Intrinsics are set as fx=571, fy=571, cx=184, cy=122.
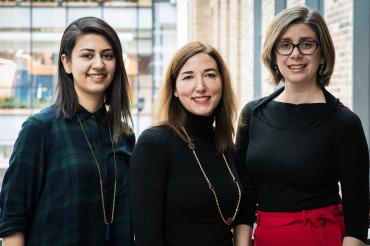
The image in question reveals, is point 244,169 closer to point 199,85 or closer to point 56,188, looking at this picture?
point 199,85

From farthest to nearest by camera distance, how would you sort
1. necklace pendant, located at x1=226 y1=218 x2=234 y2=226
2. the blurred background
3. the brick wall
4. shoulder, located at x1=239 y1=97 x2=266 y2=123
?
the blurred background → the brick wall → shoulder, located at x1=239 y1=97 x2=266 y2=123 → necklace pendant, located at x1=226 y1=218 x2=234 y2=226

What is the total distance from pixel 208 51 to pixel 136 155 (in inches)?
23.4

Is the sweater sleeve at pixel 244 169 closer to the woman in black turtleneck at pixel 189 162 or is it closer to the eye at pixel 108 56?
the woman in black turtleneck at pixel 189 162

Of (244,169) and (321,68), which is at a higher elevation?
(321,68)

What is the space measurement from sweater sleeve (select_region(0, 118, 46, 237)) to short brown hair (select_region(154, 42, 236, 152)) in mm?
557

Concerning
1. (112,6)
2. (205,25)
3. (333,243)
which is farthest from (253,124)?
(112,6)

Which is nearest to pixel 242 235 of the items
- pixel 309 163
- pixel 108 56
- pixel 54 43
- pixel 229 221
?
pixel 229 221

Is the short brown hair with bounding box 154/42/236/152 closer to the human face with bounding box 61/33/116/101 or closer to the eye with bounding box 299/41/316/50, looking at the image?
the human face with bounding box 61/33/116/101

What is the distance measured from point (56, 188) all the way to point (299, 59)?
1286mm

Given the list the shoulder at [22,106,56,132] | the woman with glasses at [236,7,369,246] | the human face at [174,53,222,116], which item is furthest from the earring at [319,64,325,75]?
the shoulder at [22,106,56,132]

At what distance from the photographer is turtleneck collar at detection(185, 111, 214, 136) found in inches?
103

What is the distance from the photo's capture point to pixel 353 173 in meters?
2.62

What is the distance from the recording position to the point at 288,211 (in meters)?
2.71

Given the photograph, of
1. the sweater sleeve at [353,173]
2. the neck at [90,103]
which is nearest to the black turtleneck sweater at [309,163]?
the sweater sleeve at [353,173]
